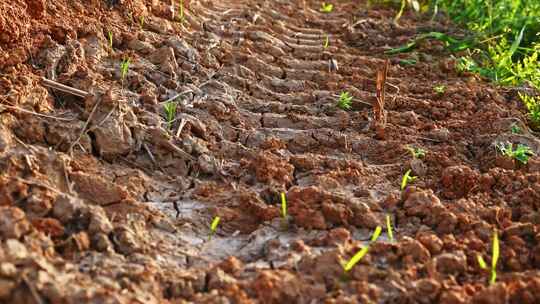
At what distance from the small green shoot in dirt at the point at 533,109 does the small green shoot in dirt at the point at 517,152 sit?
0.37 meters

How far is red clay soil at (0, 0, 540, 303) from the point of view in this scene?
6.85 feet

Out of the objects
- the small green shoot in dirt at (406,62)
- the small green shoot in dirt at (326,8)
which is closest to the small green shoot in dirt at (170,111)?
the small green shoot in dirt at (406,62)

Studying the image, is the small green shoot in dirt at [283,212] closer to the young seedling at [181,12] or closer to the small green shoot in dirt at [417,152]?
the small green shoot in dirt at [417,152]

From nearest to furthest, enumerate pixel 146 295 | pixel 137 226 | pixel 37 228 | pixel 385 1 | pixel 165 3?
1. pixel 146 295
2. pixel 37 228
3. pixel 137 226
4. pixel 165 3
5. pixel 385 1

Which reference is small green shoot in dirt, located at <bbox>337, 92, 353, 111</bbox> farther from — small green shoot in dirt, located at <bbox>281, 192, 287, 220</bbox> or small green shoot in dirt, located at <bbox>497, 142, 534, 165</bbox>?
small green shoot in dirt, located at <bbox>281, 192, 287, 220</bbox>

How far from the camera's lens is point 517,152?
302cm

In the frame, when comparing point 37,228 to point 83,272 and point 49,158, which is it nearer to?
point 83,272

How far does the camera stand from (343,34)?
4.52m

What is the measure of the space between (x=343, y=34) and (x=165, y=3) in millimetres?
1335

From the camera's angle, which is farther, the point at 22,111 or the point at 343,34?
the point at 343,34

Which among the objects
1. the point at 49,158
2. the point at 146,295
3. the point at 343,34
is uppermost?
the point at 343,34

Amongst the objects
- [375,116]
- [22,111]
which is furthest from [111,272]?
[375,116]

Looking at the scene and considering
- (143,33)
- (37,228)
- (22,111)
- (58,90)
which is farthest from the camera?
(143,33)

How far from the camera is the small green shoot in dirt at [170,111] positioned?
303 cm
